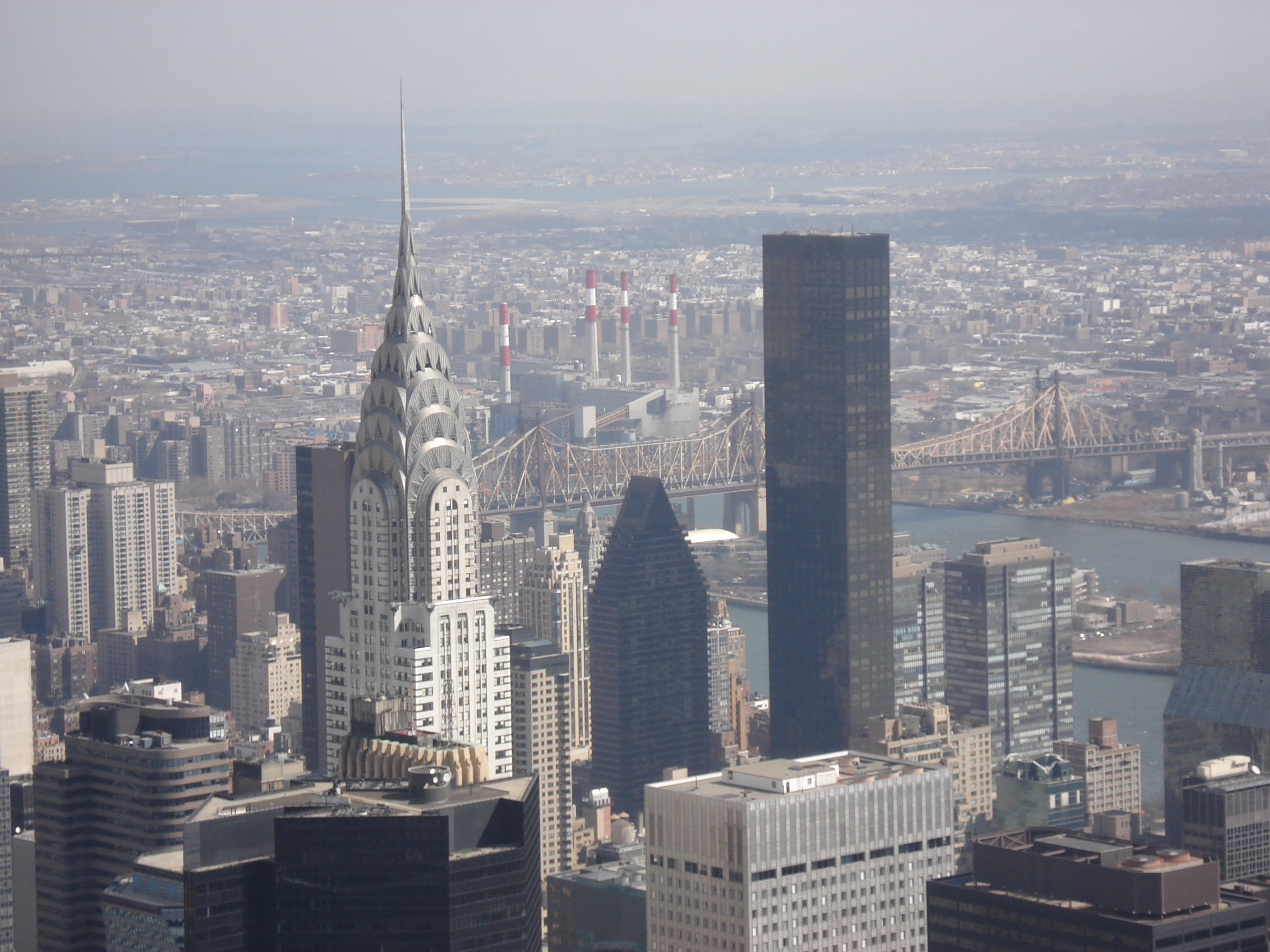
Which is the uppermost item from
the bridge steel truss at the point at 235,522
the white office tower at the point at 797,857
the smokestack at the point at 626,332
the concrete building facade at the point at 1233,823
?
the smokestack at the point at 626,332

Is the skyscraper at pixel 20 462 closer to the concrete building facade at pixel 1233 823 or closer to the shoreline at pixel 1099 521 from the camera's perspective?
the shoreline at pixel 1099 521

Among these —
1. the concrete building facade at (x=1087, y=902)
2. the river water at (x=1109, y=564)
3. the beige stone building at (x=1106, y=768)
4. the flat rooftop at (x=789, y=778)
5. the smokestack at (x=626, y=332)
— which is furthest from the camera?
the smokestack at (x=626, y=332)

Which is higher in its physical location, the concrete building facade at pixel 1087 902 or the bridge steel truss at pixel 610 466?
the concrete building facade at pixel 1087 902

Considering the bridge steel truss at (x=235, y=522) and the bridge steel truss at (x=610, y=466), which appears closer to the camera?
the bridge steel truss at (x=235, y=522)

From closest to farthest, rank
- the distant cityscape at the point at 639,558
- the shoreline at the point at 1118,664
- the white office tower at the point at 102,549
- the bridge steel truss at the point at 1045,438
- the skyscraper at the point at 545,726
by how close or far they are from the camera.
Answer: the distant cityscape at the point at 639,558 → the skyscraper at the point at 545,726 → the shoreline at the point at 1118,664 → the white office tower at the point at 102,549 → the bridge steel truss at the point at 1045,438

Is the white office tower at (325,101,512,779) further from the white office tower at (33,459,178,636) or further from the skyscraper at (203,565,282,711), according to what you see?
the white office tower at (33,459,178,636)

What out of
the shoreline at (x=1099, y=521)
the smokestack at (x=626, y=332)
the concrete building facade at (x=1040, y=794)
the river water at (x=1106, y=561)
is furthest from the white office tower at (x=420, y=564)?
the smokestack at (x=626, y=332)

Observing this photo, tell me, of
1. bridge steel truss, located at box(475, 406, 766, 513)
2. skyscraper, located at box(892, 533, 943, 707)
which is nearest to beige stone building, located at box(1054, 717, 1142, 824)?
skyscraper, located at box(892, 533, 943, 707)
